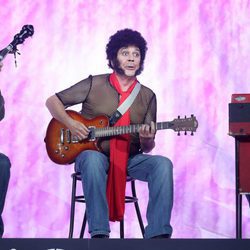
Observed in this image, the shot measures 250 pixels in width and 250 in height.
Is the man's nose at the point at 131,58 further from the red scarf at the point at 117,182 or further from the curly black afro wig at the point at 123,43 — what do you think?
the red scarf at the point at 117,182

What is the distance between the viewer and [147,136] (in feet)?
13.4

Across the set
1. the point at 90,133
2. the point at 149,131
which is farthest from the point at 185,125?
the point at 90,133

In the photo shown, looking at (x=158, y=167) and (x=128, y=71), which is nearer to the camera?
(x=158, y=167)

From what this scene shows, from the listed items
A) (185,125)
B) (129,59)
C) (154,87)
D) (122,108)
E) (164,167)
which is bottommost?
(164,167)

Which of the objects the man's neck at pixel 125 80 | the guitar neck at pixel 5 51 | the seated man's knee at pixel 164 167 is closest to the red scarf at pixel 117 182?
the seated man's knee at pixel 164 167

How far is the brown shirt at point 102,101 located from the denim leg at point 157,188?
166 millimetres

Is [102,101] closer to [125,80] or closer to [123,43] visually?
[125,80]

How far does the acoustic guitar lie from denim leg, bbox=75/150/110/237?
0.61 ft

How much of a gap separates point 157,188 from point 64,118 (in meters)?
0.73

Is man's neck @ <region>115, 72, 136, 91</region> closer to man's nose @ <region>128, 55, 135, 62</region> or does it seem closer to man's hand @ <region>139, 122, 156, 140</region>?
man's nose @ <region>128, 55, 135, 62</region>
